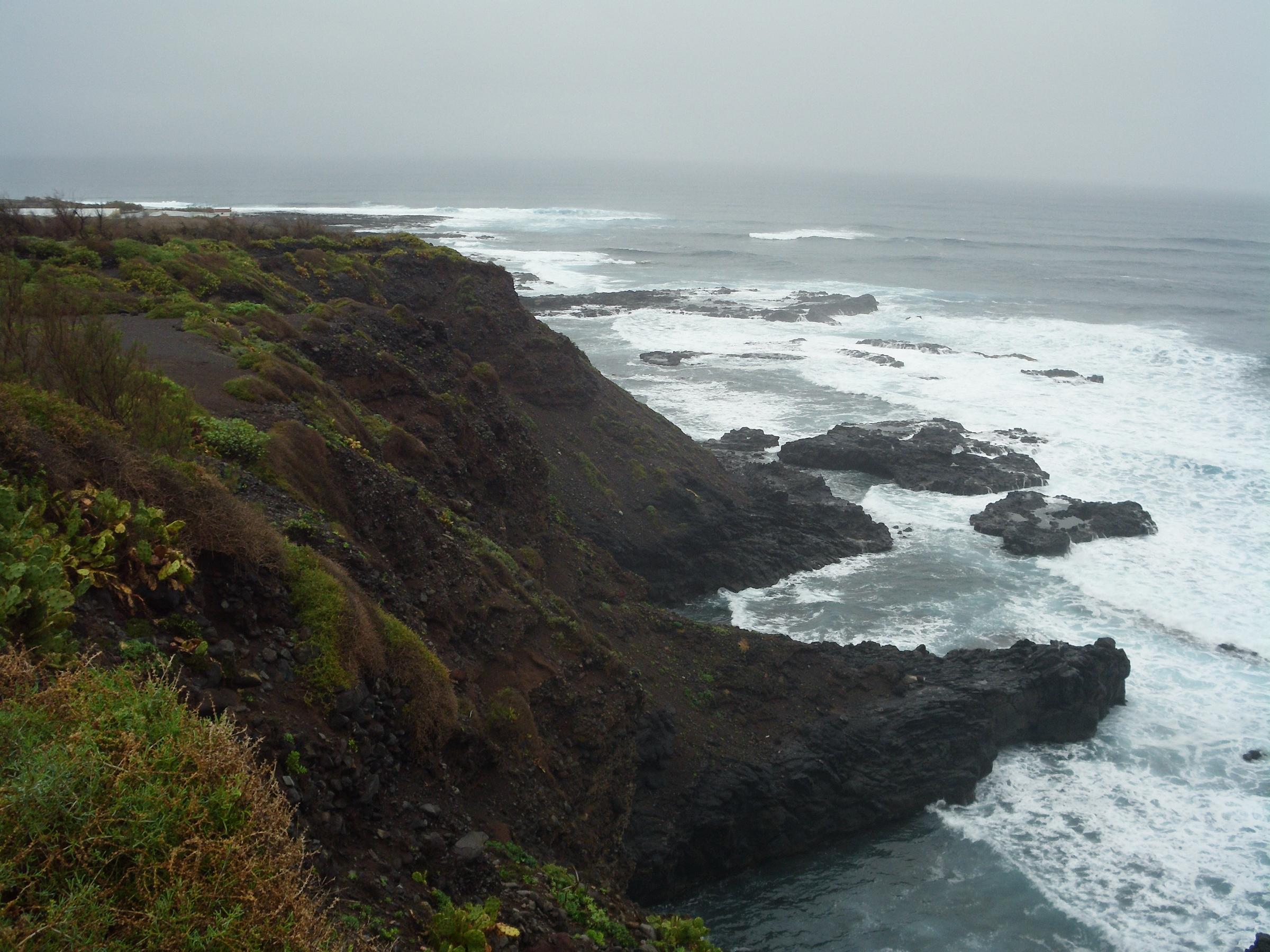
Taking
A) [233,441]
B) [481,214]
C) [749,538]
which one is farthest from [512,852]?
[481,214]

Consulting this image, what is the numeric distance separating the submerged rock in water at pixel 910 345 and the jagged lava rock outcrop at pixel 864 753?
118ft

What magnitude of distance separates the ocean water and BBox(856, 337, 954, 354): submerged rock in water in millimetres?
1054

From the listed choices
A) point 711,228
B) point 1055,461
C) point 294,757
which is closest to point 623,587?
point 294,757

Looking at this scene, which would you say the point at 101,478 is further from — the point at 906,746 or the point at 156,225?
the point at 156,225

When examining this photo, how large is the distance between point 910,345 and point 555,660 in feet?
150

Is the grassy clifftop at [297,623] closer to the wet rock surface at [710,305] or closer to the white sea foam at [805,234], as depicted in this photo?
the wet rock surface at [710,305]

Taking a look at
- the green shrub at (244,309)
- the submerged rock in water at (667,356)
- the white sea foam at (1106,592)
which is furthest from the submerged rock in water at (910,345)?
the green shrub at (244,309)

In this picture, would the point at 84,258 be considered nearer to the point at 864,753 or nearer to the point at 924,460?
the point at 864,753

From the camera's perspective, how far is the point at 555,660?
13398 millimetres

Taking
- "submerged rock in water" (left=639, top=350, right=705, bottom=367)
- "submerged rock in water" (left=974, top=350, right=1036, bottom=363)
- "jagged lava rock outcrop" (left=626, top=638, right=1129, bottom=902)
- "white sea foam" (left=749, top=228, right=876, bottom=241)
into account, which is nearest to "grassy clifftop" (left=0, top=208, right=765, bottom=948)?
"jagged lava rock outcrop" (left=626, top=638, right=1129, bottom=902)

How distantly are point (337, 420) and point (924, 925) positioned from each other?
12878mm

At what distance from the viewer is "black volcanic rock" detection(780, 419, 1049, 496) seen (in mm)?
31188

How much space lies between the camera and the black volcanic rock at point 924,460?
31188 mm

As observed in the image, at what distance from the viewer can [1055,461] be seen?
33.8m
